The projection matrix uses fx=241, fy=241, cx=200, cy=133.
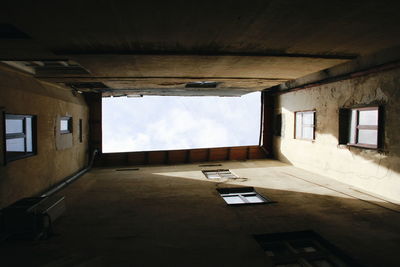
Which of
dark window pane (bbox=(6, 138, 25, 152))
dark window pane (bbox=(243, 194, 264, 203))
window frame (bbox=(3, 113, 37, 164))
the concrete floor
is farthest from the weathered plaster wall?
dark window pane (bbox=(6, 138, 25, 152))

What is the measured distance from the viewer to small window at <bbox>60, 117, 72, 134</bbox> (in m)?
8.61

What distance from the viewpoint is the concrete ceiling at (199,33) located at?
9.11 ft

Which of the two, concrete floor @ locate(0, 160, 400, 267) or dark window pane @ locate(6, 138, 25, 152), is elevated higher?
dark window pane @ locate(6, 138, 25, 152)

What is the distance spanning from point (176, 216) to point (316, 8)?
431cm

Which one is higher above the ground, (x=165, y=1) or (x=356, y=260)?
(x=165, y=1)

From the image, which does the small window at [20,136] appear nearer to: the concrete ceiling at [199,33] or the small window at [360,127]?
the concrete ceiling at [199,33]

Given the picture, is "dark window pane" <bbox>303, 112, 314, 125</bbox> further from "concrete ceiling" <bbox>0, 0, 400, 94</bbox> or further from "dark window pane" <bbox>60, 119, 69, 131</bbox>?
"dark window pane" <bbox>60, 119, 69, 131</bbox>

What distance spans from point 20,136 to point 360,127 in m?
9.27

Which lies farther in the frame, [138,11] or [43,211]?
[43,211]

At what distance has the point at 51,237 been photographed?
4125mm

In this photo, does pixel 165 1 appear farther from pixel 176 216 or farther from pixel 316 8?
pixel 176 216

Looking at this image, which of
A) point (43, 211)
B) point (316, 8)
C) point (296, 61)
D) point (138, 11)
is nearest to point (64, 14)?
point (138, 11)

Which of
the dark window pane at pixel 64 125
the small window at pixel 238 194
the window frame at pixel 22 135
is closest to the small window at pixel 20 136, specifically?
the window frame at pixel 22 135

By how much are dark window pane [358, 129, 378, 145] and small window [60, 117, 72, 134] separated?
974 cm
